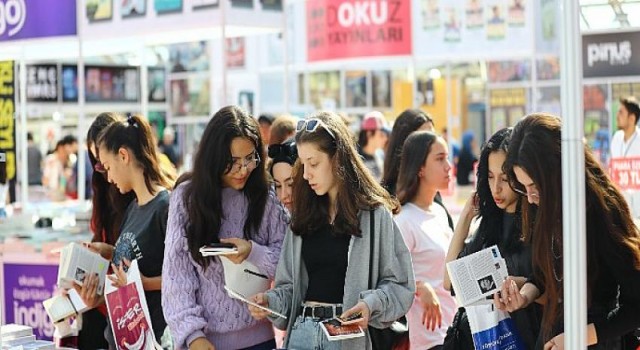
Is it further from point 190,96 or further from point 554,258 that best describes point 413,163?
point 190,96

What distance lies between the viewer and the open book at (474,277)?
3395mm

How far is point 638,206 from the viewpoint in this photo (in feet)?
27.8

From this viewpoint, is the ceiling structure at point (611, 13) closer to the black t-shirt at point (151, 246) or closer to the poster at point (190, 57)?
the black t-shirt at point (151, 246)

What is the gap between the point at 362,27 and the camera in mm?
12844

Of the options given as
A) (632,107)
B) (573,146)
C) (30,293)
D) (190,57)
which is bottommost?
(30,293)

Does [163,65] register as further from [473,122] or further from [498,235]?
[498,235]

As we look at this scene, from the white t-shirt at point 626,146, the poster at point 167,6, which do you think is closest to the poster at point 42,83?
the poster at point 167,6

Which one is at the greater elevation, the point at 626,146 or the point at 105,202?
the point at 626,146

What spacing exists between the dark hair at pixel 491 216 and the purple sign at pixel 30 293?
11.7ft

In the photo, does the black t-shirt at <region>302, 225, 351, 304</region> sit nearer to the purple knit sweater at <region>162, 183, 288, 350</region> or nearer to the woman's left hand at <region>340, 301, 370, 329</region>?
the woman's left hand at <region>340, 301, 370, 329</region>

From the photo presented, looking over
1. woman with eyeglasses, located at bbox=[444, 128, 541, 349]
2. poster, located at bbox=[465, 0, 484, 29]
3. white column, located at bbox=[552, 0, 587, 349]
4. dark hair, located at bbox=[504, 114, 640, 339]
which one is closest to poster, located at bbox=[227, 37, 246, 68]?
poster, located at bbox=[465, 0, 484, 29]

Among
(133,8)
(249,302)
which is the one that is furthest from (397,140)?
(133,8)

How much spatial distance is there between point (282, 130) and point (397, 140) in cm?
65

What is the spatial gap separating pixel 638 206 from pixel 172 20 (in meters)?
3.83
